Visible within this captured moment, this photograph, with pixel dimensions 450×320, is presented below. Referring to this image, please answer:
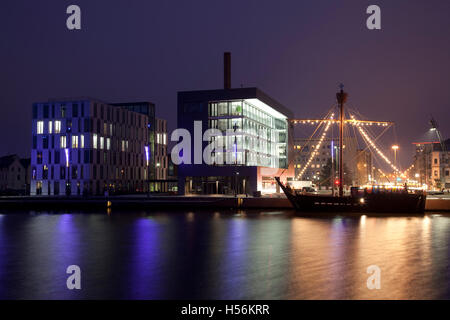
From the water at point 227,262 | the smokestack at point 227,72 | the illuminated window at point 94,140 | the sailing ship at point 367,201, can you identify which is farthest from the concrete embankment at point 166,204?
the smokestack at point 227,72

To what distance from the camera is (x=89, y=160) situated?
95.4 m

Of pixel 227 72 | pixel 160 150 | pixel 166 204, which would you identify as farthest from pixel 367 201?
pixel 160 150

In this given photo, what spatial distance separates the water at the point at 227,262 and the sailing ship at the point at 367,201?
66.1 ft

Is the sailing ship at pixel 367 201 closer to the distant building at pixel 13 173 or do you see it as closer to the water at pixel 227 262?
the water at pixel 227 262

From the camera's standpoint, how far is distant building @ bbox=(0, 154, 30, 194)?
146 m

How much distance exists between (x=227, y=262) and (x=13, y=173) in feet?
469


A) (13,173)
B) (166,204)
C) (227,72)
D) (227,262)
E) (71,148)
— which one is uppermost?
(227,72)

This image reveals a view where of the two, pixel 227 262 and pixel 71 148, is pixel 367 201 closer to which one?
pixel 227 262

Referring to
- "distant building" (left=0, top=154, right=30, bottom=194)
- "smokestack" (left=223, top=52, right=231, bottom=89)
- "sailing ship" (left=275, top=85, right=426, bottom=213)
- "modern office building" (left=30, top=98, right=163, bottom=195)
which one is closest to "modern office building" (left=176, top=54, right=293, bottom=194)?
"smokestack" (left=223, top=52, right=231, bottom=89)

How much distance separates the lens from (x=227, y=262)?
21.5 m

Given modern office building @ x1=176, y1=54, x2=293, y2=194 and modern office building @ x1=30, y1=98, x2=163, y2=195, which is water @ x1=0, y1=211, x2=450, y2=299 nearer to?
modern office building @ x1=176, y1=54, x2=293, y2=194
